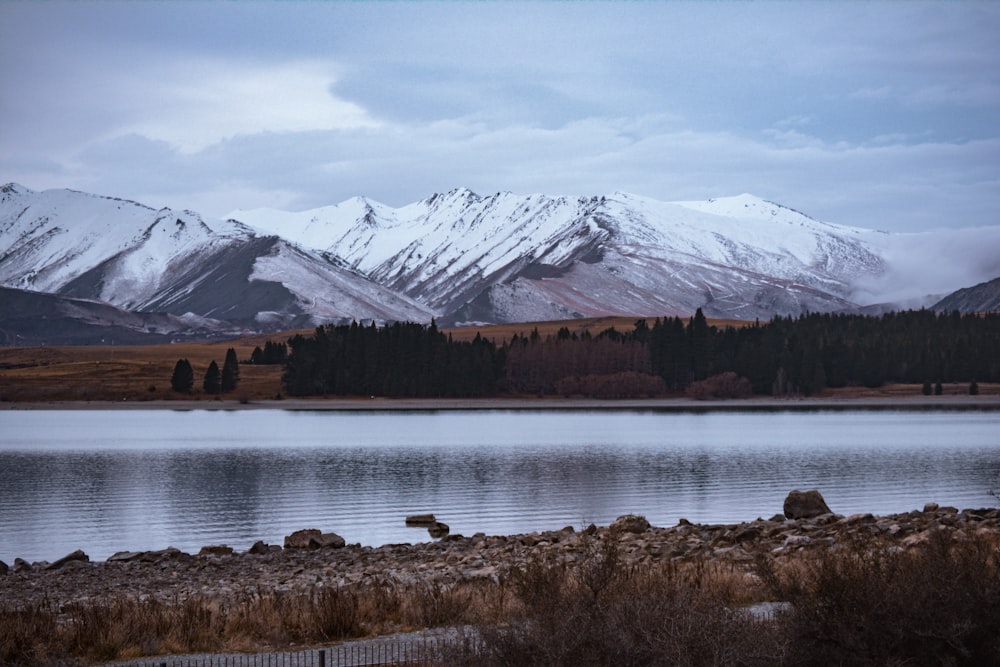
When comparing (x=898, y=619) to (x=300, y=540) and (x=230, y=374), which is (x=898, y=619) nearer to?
(x=300, y=540)

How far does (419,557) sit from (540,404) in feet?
433

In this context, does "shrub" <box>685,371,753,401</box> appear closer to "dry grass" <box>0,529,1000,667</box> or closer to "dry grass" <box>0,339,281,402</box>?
"dry grass" <box>0,339,281,402</box>

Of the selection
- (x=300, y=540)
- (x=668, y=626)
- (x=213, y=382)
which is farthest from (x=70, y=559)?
(x=213, y=382)

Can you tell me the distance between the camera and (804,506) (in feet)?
133

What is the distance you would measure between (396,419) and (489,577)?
111m

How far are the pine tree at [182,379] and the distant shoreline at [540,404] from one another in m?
2.63

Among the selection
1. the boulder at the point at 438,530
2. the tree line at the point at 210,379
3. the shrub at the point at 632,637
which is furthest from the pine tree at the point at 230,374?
the shrub at the point at 632,637

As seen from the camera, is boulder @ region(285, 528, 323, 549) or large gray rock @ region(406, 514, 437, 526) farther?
large gray rock @ region(406, 514, 437, 526)

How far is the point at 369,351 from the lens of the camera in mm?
170375

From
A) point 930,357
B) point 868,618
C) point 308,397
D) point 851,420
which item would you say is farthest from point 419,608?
point 930,357

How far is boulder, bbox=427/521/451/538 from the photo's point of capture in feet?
136

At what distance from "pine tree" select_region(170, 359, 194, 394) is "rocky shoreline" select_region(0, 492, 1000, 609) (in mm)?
131840

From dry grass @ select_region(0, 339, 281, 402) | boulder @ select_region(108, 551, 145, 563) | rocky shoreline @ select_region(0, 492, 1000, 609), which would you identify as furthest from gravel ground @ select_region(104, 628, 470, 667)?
dry grass @ select_region(0, 339, 281, 402)

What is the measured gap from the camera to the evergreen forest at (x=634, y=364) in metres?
169
